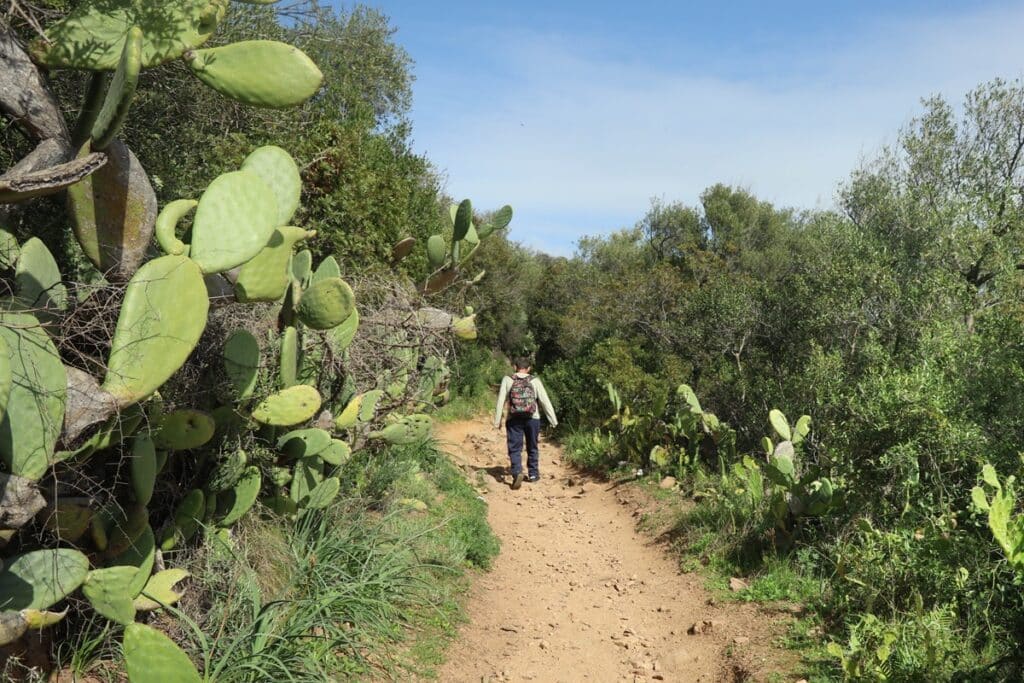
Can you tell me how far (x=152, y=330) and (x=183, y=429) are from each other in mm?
708

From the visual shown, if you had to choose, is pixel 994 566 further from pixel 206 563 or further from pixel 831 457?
pixel 206 563

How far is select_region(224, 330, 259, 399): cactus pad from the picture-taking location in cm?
369

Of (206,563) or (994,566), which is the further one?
(994,566)

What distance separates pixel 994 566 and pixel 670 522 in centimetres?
337

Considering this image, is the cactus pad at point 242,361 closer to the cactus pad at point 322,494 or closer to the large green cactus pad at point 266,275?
the large green cactus pad at point 266,275

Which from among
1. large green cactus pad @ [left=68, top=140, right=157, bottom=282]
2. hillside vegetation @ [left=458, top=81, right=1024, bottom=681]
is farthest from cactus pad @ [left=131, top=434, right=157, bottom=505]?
hillside vegetation @ [left=458, top=81, right=1024, bottom=681]

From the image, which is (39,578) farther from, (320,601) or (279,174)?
(279,174)

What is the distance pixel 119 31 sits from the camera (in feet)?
10.7

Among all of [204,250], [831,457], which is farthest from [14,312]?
[831,457]

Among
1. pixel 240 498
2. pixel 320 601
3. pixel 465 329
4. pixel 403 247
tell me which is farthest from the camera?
pixel 403 247

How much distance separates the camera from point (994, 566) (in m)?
4.22

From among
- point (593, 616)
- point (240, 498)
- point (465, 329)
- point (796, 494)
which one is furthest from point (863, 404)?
point (240, 498)

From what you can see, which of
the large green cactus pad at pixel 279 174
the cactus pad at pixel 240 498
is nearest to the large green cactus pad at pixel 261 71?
the large green cactus pad at pixel 279 174

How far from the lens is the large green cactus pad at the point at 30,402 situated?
2498 millimetres
